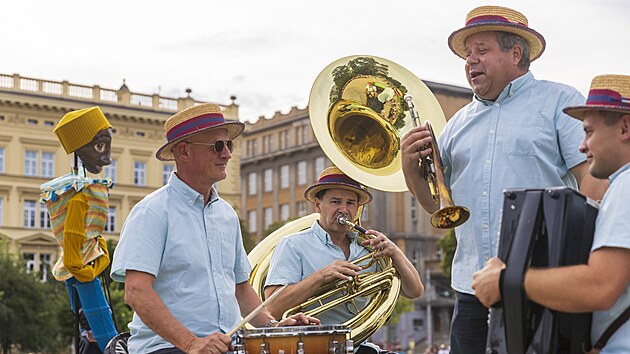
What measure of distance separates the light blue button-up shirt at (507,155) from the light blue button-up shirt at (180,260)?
1.31 meters

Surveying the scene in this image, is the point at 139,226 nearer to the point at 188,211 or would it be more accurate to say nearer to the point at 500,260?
the point at 188,211

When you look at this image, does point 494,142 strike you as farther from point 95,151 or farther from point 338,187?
point 95,151

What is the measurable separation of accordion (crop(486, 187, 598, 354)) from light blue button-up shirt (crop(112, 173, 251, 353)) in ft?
6.81

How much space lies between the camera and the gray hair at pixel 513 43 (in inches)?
199

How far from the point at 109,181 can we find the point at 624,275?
444 cm

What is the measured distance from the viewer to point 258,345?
476 centimetres

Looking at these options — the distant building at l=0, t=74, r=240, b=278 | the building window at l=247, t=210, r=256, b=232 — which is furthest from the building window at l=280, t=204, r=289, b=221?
the distant building at l=0, t=74, r=240, b=278

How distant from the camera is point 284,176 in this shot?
77375 millimetres

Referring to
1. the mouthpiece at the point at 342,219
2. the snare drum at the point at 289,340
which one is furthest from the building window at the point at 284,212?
the snare drum at the point at 289,340

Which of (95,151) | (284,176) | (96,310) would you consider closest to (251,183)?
(284,176)

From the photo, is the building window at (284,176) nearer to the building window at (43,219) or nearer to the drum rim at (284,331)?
the building window at (43,219)

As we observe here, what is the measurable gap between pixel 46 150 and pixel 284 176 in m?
23.8

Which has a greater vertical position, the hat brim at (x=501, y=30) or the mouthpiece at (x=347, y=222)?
the hat brim at (x=501, y=30)

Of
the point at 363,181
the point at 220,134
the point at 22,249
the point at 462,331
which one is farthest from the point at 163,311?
the point at 22,249
